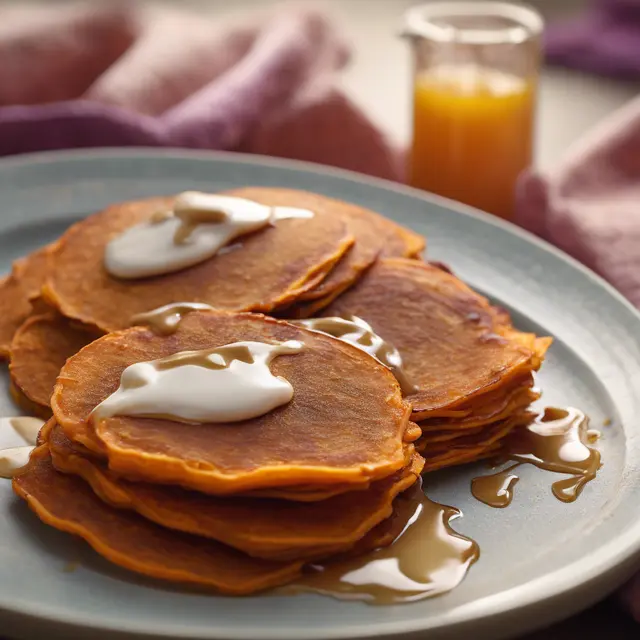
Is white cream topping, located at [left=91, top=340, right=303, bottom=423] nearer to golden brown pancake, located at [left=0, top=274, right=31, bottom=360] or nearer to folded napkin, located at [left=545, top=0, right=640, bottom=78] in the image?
golden brown pancake, located at [left=0, top=274, right=31, bottom=360]

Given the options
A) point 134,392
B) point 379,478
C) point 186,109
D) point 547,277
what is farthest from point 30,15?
point 379,478

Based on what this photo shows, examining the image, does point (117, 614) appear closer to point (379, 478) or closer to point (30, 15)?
point (379, 478)

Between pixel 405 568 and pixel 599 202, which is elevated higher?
pixel 405 568

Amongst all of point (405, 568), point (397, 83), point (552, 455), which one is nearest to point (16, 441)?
point (405, 568)

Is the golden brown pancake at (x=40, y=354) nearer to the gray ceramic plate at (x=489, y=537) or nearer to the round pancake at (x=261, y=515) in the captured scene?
the gray ceramic plate at (x=489, y=537)

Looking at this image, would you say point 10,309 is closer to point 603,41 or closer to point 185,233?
point 185,233
